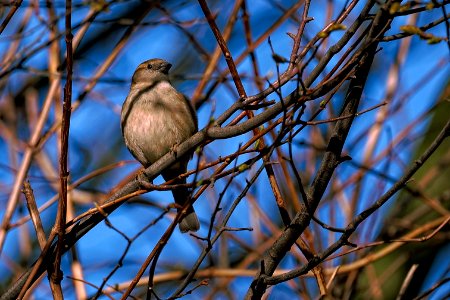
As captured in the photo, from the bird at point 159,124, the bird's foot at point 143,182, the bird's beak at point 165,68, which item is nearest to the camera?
the bird's foot at point 143,182

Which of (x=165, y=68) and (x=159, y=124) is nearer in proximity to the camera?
(x=159, y=124)

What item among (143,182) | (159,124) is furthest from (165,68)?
(143,182)

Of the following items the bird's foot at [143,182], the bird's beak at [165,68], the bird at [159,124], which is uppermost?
the bird's beak at [165,68]

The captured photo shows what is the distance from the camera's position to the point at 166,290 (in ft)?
20.3

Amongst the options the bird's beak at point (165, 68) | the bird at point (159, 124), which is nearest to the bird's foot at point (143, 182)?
the bird at point (159, 124)

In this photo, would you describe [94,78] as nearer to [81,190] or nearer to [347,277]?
[81,190]

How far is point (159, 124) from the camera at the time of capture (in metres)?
5.16

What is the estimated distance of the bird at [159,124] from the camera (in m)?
5.15

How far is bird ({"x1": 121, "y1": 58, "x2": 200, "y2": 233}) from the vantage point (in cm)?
515

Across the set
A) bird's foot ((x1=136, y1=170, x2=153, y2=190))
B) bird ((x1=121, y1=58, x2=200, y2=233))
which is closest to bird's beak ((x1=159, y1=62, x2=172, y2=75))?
bird ((x1=121, y1=58, x2=200, y2=233))

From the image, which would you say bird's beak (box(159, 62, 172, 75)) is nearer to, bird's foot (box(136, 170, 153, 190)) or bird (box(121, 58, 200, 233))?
bird (box(121, 58, 200, 233))

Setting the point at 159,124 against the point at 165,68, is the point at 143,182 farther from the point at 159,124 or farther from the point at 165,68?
the point at 165,68

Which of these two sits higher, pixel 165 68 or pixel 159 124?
pixel 165 68

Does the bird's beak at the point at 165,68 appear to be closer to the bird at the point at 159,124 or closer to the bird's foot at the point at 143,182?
the bird at the point at 159,124
